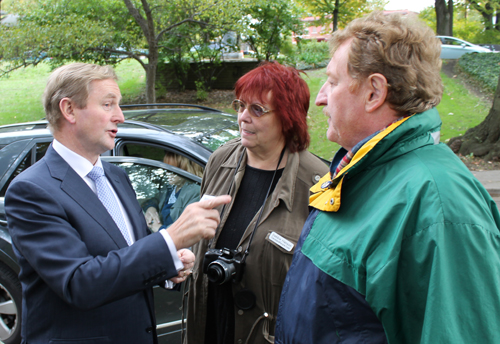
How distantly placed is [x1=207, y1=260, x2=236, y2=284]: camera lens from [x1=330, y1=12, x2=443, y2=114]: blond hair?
3.60ft

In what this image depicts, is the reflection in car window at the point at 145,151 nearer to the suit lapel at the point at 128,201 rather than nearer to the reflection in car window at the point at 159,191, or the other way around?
the reflection in car window at the point at 159,191

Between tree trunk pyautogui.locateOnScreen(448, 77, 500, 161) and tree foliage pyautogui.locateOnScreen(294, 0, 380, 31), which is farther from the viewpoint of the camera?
tree foliage pyautogui.locateOnScreen(294, 0, 380, 31)

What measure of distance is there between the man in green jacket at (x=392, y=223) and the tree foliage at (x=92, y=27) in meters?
9.19

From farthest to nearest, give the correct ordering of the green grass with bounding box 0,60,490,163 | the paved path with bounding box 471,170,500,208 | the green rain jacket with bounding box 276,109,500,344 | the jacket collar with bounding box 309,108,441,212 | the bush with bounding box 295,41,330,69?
the bush with bounding box 295,41,330,69, the green grass with bounding box 0,60,490,163, the paved path with bounding box 471,170,500,208, the jacket collar with bounding box 309,108,441,212, the green rain jacket with bounding box 276,109,500,344

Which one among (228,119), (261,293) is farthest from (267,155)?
(228,119)

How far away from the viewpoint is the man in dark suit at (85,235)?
57.6 inches

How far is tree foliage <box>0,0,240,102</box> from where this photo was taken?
9523mm

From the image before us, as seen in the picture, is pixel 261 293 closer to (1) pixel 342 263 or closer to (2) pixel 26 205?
(1) pixel 342 263

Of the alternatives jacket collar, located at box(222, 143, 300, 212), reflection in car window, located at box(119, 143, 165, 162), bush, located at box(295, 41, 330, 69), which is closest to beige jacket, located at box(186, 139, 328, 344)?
jacket collar, located at box(222, 143, 300, 212)

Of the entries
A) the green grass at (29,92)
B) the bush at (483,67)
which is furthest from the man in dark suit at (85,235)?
the bush at (483,67)

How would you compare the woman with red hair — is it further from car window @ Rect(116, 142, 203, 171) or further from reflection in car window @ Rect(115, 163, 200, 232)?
car window @ Rect(116, 142, 203, 171)

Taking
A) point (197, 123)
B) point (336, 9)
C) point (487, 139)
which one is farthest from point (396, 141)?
point (336, 9)

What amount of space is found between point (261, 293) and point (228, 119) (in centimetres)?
254

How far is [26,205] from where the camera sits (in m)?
1.50
